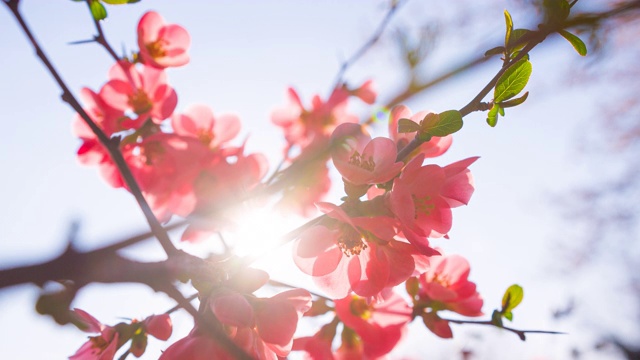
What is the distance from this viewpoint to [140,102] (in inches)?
43.0

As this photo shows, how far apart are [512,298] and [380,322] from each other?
277 mm

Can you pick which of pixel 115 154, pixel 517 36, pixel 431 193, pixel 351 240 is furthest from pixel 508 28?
pixel 115 154

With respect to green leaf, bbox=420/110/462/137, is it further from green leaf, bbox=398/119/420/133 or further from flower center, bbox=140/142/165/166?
flower center, bbox=140/142/165/166

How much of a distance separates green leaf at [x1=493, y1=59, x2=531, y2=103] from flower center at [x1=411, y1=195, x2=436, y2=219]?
0.18 metres

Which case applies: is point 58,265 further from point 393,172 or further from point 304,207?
point 304,207

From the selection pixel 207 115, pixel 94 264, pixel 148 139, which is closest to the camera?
pixel 94 264

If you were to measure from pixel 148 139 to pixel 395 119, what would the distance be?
613mm

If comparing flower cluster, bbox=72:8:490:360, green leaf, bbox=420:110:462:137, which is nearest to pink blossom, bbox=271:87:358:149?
flower cluster, bbox=72:8:490:360

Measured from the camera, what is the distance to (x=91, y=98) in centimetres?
107

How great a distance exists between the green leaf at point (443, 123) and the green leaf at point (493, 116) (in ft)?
0.27

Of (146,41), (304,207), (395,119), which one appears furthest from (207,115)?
(395,119)

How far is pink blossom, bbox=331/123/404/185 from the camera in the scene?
2.03 feet

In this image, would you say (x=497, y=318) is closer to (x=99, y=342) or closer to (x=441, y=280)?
(x=441, y=280)

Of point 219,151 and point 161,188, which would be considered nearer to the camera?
point 161,188
